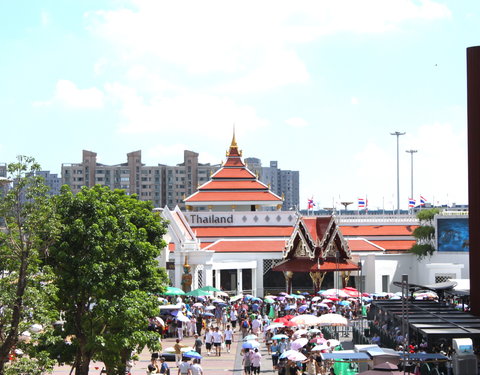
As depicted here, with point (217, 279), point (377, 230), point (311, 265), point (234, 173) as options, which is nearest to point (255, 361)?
point (311, 265)

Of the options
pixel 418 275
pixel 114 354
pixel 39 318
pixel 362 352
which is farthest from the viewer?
pixel 418 275

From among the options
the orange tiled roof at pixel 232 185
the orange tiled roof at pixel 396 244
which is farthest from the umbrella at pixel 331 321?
the orange tiled roof at pixel 232 185

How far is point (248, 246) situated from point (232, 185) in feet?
31.8

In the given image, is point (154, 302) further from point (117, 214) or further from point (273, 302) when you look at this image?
point (273, 302)

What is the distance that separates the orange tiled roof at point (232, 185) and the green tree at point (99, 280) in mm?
48611

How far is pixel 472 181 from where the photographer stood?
37281mm

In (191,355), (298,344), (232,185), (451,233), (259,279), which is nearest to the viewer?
(191,355)

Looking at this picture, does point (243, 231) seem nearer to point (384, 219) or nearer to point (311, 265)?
point (311, 265)

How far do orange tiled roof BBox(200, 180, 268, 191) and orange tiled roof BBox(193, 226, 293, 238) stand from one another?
16.1ft

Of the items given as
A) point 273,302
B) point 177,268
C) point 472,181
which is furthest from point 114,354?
point 177,268

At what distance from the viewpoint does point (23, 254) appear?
2698cm

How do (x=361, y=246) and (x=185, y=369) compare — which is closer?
Answer: (x=185, y=369)

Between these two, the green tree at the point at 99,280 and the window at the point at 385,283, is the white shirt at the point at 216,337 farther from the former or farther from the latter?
the window at the point at 385,283

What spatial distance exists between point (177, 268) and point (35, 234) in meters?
38.6
